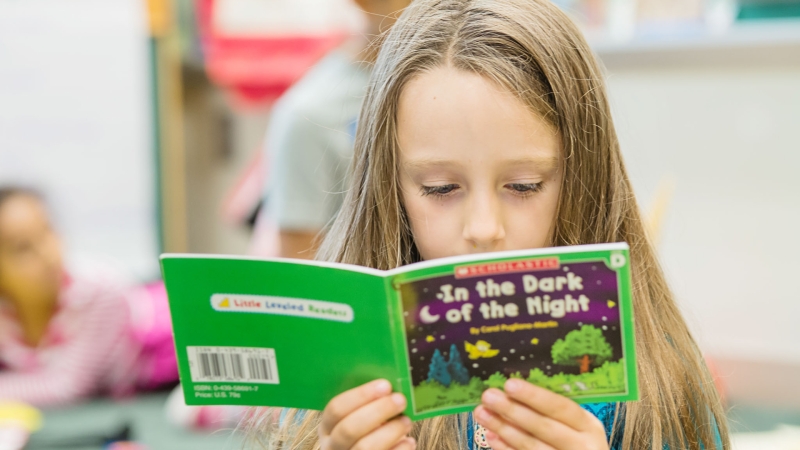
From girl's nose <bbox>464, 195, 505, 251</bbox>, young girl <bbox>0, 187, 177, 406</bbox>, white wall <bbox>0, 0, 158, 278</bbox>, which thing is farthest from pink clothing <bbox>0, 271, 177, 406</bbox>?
girl's nose <bbox>464, 195, 505, 251</bbox>

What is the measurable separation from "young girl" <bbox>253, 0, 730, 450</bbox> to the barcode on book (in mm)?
69

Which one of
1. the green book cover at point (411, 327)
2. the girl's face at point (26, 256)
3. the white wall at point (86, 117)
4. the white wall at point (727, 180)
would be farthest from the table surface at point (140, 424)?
the green book cover at point (411, 327)

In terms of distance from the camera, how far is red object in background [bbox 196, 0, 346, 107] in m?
2.63

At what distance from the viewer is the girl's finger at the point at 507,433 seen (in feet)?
2.25

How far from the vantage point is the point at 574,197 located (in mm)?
824

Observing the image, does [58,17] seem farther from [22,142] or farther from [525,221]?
[525,221]

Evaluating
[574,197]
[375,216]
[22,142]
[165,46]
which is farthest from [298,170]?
[22,142]

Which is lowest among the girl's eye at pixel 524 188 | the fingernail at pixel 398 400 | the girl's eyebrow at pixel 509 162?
the fingernail at pixel 398 400

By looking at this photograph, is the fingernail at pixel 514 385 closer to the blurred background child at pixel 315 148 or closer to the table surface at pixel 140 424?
the blurred background child at pixel 315 148

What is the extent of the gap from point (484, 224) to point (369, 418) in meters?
0.21

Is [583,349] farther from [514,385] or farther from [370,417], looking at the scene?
[370,417]

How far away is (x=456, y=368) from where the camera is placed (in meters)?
0.68

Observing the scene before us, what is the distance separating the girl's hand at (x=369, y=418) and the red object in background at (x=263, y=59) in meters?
2.06

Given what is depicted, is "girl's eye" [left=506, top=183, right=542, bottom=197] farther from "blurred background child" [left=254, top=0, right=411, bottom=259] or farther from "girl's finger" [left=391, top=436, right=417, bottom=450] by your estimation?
"blurred background child" [left=254, top=0, right=411, bottom=259]
